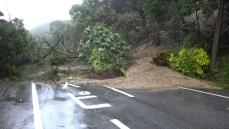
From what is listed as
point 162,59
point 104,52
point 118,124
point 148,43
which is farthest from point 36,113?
point 148,43

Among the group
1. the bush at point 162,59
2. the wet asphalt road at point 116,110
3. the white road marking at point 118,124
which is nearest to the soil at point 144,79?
the bush at point 162,59

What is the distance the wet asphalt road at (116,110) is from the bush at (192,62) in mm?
3709

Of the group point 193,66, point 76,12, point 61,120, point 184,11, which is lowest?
point 61,120

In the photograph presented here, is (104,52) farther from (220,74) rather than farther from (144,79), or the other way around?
(220,74)

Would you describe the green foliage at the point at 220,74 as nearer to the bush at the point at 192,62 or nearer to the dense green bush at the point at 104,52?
the bush at the point at 192,62

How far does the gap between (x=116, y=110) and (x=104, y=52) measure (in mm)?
10012

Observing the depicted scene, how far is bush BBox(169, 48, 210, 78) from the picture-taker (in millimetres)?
16500

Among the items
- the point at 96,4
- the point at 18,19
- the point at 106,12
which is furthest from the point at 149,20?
the point at 18,19

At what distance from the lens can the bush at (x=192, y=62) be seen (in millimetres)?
16500

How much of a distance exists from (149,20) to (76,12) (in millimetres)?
9669

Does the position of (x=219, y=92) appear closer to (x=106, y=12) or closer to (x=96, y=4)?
(x=106, y=12)

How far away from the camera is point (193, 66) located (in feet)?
54.2

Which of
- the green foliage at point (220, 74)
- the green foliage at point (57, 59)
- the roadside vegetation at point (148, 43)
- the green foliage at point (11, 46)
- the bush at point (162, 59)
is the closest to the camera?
the green foliage at point (220, 74)

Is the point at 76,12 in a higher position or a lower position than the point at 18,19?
higher
